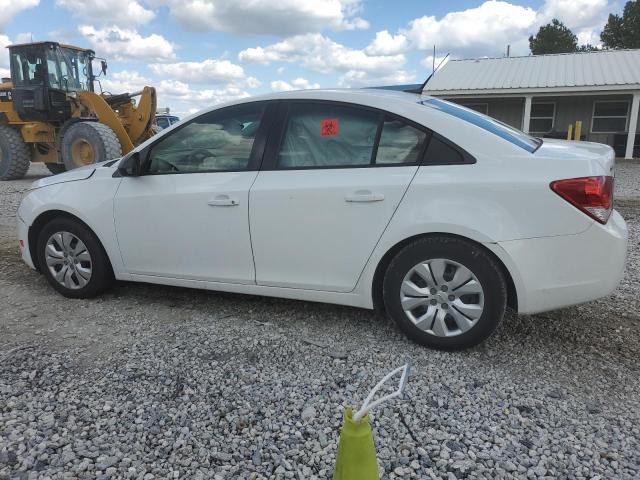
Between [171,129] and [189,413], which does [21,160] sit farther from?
[189,413]

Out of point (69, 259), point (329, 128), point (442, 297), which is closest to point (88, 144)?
point (69, 259)

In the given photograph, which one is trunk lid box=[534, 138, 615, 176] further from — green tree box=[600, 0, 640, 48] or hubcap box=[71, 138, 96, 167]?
green tree box=[600, 0, 640, 48]

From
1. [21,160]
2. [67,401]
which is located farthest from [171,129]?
[21,160]

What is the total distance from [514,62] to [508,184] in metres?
20.1

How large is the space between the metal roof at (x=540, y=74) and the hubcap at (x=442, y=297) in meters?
15.4

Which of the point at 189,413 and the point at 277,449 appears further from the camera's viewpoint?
the point at 189,413

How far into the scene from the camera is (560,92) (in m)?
17.8

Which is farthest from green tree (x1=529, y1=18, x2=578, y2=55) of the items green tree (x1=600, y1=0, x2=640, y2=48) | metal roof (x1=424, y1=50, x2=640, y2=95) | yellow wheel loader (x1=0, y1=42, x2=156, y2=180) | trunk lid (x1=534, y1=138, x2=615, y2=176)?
trunk lid (x1=534, y1=138, x2=615, y2=176)

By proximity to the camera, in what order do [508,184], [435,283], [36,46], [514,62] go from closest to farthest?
1. [508,184]
2. [435,283]
3. [36,46]
4. [514,62]

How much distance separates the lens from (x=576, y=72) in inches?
736

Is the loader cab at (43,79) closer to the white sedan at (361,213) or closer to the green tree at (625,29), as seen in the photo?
the white sedan at (361,213)

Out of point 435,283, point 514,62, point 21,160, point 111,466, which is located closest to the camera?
point 111,466

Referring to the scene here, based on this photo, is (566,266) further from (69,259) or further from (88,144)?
(88,144)

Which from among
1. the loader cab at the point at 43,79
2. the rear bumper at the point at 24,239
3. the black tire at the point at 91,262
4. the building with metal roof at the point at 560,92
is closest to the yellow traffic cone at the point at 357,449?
the black tire at the point at 91,262
